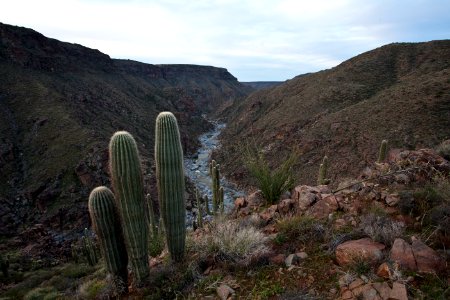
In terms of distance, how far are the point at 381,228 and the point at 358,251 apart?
445 millimetres

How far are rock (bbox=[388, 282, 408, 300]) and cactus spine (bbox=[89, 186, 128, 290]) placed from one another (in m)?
3.39

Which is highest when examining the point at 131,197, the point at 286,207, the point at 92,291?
the point at 131,197

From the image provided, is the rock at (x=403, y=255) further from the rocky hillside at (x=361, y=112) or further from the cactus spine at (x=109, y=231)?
the rocky hillside at (x=361, y=112)

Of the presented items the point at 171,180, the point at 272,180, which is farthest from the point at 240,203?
the point at 171,180

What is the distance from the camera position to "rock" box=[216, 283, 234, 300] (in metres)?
3.53

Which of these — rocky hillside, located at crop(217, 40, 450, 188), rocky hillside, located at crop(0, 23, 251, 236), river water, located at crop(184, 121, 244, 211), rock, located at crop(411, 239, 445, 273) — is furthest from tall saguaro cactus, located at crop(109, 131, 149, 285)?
rocky hillside, located at crop(0, 23, 251, 236)

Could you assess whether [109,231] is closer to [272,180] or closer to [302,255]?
[302,255]

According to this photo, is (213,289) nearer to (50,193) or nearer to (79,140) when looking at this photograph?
(50,193)

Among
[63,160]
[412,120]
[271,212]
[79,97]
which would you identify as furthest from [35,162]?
[412,120]

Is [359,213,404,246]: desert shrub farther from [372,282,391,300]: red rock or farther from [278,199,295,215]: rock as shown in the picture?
[278,199,295,215]: rock

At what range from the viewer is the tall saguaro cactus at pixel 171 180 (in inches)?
177

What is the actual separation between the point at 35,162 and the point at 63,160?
266 centimetres

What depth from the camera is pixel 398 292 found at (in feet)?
8.96

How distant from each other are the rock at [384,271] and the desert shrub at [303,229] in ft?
3.30
